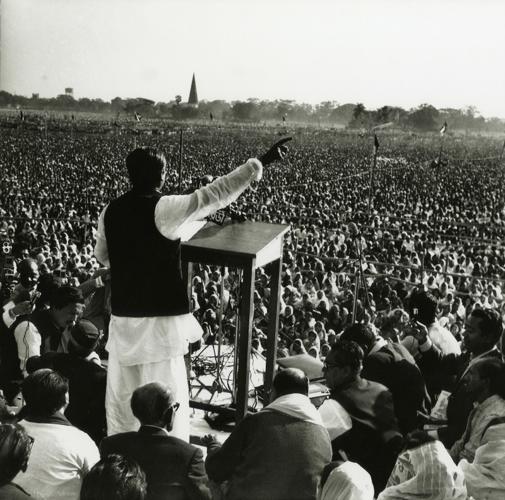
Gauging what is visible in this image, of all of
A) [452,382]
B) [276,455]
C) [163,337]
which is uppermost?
[163,337]

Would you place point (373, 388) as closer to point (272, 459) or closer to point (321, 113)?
point (272, 459)

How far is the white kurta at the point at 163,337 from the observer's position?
2111 millimetres

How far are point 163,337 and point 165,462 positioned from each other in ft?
1.64

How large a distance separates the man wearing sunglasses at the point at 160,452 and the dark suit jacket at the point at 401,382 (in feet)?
3.31

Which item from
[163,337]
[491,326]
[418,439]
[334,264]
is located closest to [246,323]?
[163,337]

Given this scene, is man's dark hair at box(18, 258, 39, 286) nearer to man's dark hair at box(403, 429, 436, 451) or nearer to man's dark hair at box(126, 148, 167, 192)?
man's dark hair at box(126, 148, 167, 192)

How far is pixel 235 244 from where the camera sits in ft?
8.63

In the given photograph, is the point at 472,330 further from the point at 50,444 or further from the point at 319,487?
the point at 50,444

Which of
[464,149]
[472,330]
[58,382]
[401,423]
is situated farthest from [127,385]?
[464,149]

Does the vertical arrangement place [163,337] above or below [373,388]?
above

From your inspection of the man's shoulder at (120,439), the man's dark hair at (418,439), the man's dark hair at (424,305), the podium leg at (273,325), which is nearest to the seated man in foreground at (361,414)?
the man's dark hair at (418,439)

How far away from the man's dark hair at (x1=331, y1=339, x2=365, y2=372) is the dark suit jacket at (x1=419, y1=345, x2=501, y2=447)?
18.1 inches

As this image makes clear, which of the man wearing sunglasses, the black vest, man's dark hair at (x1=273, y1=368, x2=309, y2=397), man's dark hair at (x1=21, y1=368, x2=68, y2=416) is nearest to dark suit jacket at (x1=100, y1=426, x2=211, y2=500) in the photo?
the man wearing sunglasses

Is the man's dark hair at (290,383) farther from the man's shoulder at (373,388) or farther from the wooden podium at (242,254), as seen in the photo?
the wooden podium at (242,254)
